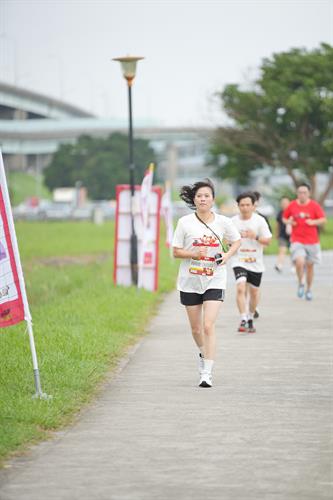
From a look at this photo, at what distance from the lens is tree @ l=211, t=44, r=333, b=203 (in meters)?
57.4

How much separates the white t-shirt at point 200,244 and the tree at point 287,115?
44.7 metres

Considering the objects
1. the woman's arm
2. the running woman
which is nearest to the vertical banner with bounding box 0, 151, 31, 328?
the running woman

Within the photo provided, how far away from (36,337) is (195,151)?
171m

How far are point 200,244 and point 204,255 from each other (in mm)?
125

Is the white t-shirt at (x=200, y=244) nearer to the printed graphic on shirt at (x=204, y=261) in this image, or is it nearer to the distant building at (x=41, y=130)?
the printed graphic on shirt at (x=204, y=261)

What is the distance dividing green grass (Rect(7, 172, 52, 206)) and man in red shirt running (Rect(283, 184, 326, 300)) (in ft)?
395

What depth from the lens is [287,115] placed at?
2296 inches

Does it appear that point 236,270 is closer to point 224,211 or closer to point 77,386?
point 77,386

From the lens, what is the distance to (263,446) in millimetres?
8344

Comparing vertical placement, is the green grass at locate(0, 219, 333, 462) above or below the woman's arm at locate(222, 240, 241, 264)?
below

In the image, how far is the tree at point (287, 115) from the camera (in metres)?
57.4

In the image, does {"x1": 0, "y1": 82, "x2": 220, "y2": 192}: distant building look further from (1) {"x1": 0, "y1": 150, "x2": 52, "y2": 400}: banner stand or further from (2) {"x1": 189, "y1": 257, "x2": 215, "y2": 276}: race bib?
(1) {"x1": 0, "y1": 150, "x2": 52, "y2": 400}: banner stand

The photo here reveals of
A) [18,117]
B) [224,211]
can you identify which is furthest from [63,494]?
[18,117]

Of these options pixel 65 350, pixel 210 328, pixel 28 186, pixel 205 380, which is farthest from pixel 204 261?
pixel 28 186
